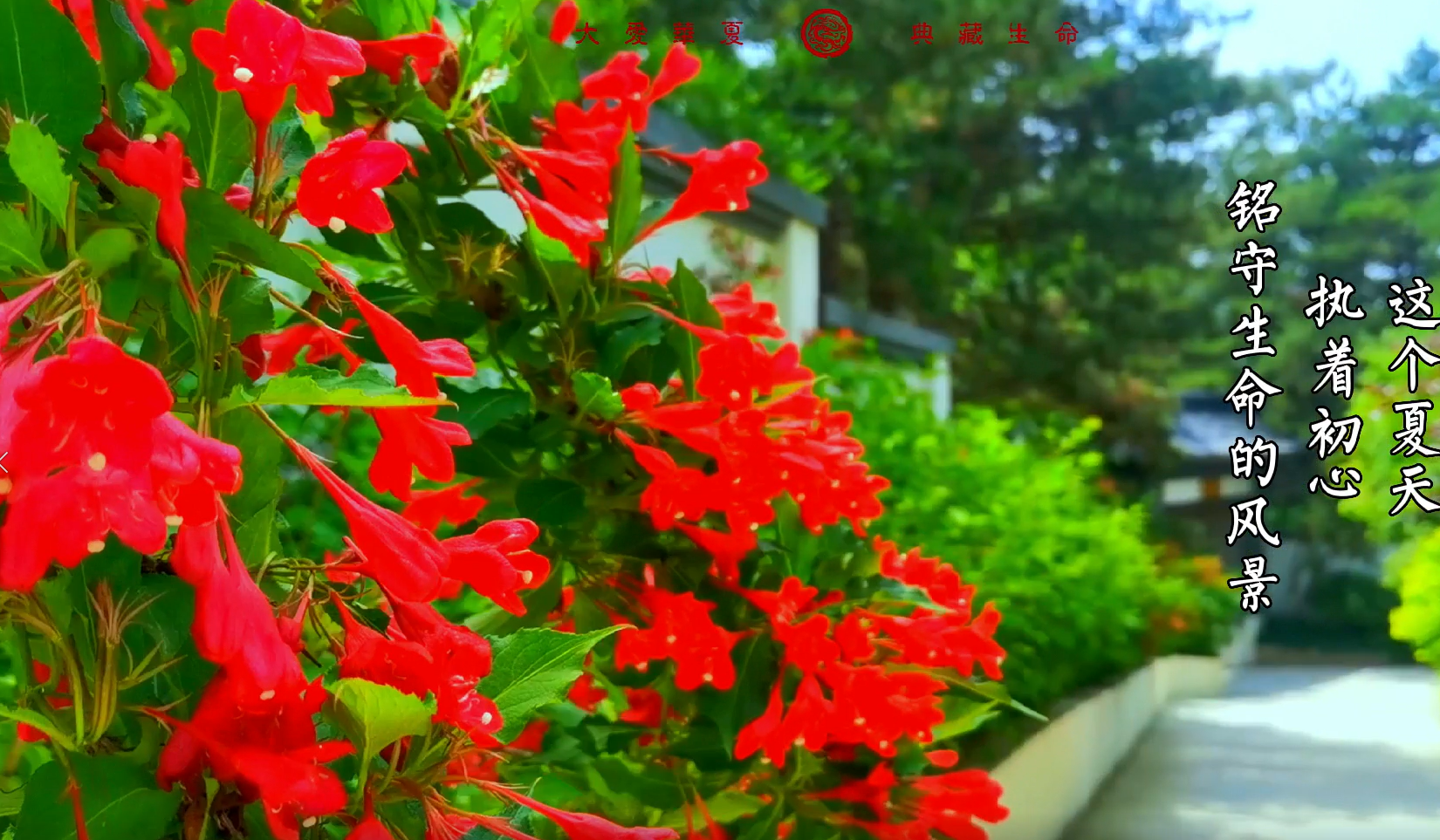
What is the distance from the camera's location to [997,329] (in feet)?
19.3

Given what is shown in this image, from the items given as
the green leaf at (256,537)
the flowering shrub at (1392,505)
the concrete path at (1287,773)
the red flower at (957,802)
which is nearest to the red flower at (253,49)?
the green leaf at (256,537)

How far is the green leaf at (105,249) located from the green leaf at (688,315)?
0.30 meters

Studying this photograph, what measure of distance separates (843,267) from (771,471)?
4315 mm

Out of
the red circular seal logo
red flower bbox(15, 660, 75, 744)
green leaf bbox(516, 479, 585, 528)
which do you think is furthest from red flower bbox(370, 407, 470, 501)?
the red circular seal logo

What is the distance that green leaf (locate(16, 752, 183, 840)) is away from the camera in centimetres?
31

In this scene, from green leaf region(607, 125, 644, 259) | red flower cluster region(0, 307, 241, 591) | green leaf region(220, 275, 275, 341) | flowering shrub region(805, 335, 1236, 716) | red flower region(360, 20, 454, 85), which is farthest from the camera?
flowering shrub region(805, 335, 1236, 716)

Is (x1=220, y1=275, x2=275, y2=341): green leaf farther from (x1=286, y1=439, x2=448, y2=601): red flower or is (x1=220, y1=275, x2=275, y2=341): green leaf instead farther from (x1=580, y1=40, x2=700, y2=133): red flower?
(x1=580, y1=40, x2=700, y2=133): red flower

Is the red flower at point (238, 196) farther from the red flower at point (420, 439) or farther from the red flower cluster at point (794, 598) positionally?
the red flower cluster at point (794, 598)

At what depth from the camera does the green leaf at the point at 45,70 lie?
310 mm

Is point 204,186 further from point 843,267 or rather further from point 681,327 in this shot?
point 843,267

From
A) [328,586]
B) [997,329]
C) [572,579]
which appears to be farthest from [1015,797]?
[997,329]

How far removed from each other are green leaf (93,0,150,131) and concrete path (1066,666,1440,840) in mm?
2444

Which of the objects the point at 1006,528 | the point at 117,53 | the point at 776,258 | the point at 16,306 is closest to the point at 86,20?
the point at 117,53

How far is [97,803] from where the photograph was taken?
1.01ft
